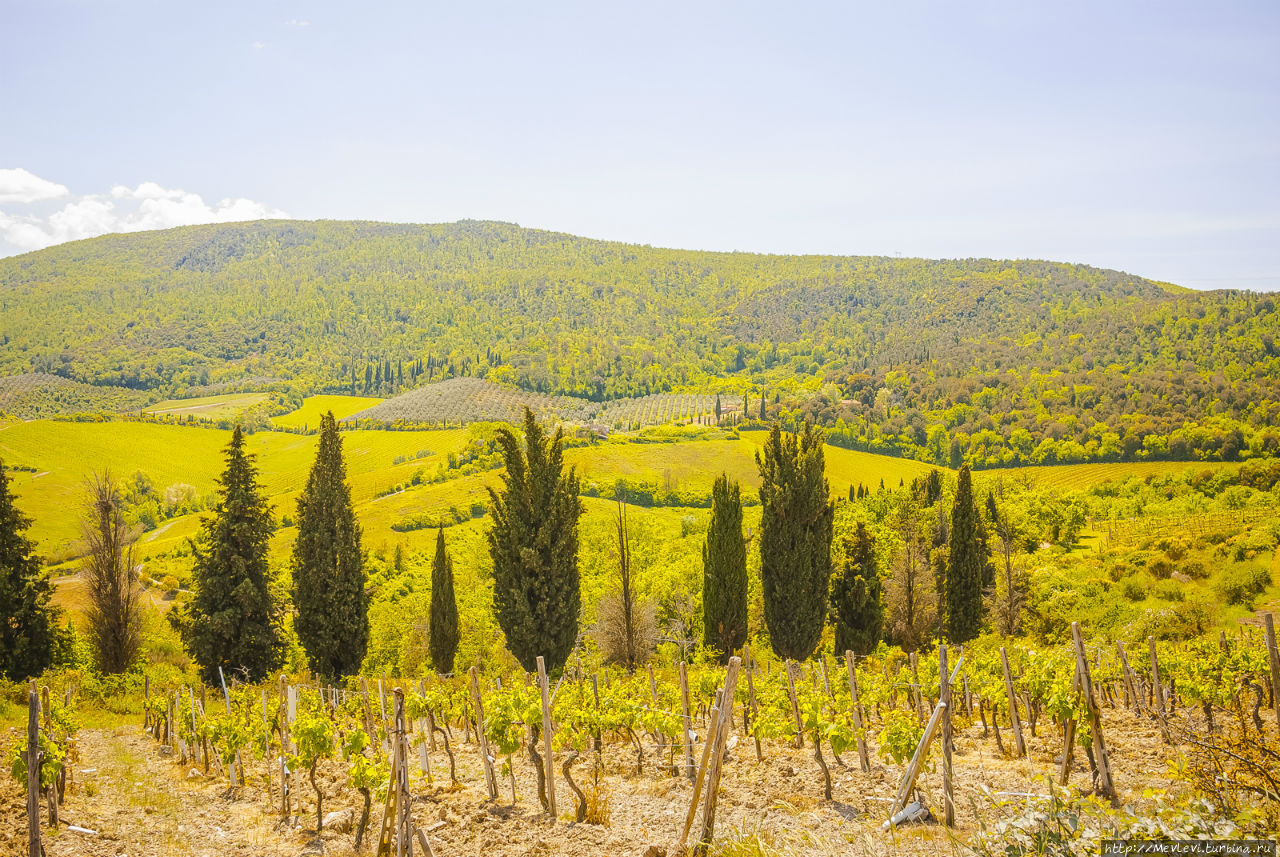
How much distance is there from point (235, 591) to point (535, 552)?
11461mm

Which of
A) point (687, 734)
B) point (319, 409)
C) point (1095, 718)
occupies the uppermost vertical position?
point (319, 409)

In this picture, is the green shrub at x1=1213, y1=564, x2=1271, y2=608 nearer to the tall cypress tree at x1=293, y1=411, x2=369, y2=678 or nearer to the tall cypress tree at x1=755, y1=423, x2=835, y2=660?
the tall cypress tree at x1=755, y1=423, x2=835, y2=660

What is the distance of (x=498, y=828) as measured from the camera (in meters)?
9.30

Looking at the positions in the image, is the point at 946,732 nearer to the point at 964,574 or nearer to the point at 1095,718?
the point at 1095,718

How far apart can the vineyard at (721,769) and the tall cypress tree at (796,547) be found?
9029 mm

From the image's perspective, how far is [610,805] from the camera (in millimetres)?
10156

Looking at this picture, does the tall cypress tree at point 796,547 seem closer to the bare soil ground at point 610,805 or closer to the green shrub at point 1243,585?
the bare soil ground at point 610,805

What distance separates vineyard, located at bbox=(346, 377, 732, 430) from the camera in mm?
141125

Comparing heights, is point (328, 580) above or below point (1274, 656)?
below

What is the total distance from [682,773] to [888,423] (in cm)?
11599

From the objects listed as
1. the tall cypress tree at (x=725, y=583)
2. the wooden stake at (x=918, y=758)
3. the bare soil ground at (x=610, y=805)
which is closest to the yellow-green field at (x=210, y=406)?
the tall cypress tree at (x=725, y=583)

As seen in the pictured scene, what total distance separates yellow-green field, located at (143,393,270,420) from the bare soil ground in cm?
14677

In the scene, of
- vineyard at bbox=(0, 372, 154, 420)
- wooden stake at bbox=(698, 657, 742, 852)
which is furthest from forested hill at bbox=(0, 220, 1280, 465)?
wooden stake at bbox=(698, 657, 742, 852)

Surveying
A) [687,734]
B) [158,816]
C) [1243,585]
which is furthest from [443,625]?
[1243,585]
